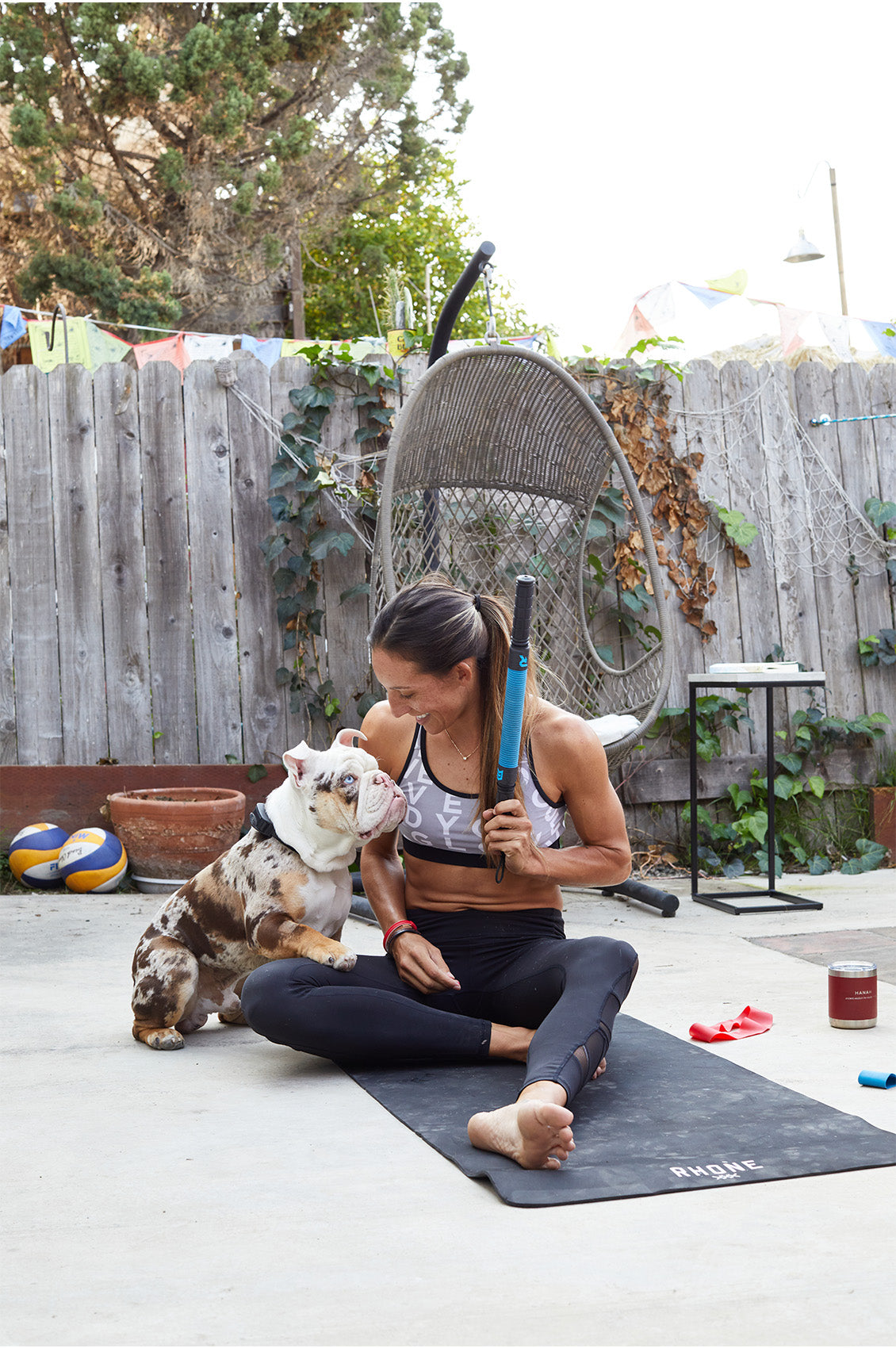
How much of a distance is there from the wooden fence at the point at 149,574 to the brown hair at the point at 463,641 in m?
2.35

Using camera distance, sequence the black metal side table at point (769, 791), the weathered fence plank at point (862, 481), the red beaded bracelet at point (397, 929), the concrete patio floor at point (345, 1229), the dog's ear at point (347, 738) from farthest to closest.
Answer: the weathered fence plank at point (862, 481)
the black metal side table at point (769, 791)
the dog's ear at point (347, 738)
the red beaded bracelet at point (397, 929)
the concrete patio floor at point (345, 1229)

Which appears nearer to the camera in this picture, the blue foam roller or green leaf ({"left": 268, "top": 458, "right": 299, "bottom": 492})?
the blue foam roller

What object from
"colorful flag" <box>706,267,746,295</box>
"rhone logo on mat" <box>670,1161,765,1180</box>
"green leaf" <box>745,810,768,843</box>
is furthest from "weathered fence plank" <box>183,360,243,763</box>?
"colorful flag" <box>706,267,746,295</box>

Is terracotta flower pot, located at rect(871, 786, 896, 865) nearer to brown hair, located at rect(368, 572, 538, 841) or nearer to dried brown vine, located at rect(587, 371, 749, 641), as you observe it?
dried brown vine, located at rect(587, 371, 749, 641)

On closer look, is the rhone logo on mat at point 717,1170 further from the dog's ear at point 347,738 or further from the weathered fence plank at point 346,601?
the weathered fence plank at point 346,601

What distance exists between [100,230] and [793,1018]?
11.5 m

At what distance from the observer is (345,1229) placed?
5.01 feet

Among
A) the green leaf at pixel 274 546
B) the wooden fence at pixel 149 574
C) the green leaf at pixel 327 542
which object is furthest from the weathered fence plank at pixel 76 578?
the green leaf at pixel 327 542

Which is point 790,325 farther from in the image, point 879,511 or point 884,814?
point 884,814

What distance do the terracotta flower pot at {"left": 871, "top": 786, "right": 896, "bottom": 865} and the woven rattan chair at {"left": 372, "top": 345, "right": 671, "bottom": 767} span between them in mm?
1061

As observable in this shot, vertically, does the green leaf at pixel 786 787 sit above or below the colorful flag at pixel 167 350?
below

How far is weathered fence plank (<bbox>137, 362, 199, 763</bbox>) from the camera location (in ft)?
15.0

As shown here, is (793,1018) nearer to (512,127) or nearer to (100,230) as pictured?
(100,230)

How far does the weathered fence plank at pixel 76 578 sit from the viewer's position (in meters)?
4.53
